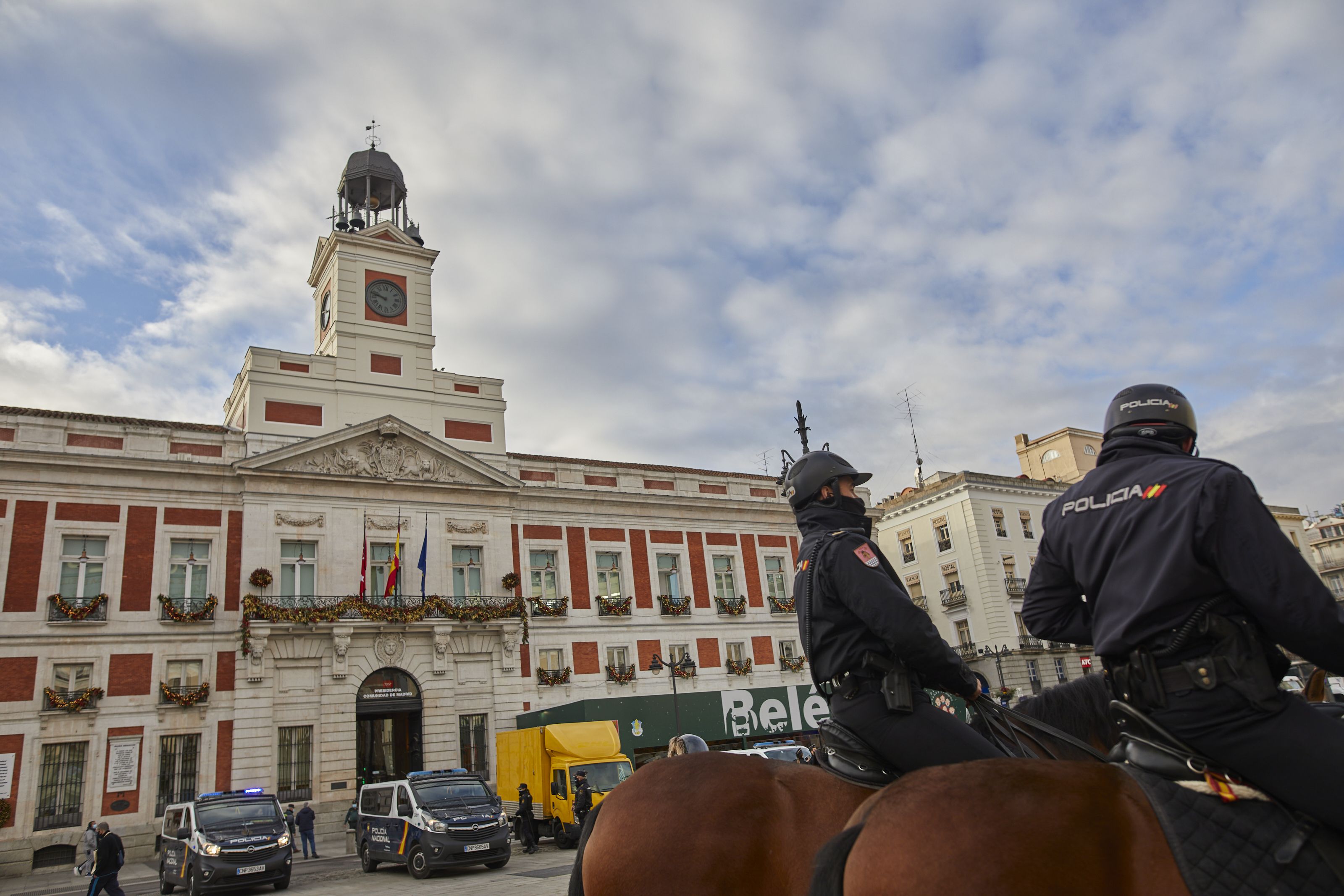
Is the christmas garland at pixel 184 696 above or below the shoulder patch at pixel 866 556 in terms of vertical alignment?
above

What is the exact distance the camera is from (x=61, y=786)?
2492 centimetres

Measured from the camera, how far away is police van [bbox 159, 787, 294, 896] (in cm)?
1603

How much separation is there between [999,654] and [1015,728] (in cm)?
4451

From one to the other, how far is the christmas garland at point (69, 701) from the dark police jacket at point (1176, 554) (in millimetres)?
29213

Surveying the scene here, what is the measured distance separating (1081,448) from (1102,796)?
58.0 m

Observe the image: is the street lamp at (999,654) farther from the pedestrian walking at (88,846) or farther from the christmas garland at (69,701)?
the christmas garland at (69,701)

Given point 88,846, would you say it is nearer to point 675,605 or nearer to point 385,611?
point 385,611

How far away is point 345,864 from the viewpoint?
21844mm

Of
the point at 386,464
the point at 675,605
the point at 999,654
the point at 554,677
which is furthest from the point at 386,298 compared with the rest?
the point at 999,654

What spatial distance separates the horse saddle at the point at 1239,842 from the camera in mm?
2438

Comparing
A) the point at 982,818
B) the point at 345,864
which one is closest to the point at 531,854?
the point at 345,864

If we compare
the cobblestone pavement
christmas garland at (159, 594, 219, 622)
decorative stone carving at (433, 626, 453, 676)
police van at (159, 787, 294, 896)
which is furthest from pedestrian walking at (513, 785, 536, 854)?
christmas garland at (159, 594, 219, 622)

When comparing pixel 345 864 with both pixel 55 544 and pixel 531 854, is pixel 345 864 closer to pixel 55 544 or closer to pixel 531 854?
pixel 531 854

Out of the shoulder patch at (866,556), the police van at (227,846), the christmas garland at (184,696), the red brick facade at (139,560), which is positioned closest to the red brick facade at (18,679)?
the red brick facade at (139,560)
